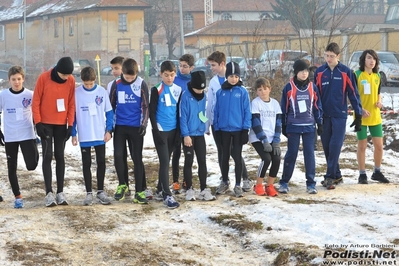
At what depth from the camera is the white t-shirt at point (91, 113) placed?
9.35 m

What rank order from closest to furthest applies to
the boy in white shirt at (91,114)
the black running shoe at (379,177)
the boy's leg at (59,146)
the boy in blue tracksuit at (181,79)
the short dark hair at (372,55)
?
the boy's leg at (59,146) < the boy in white shirt at (91,114) < the boy in blue tracksuit at (181,79) < the short dark hair at (372,55) < the black running shoe at (379,177)

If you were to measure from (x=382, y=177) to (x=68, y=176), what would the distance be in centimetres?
464

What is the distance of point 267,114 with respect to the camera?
9.61m

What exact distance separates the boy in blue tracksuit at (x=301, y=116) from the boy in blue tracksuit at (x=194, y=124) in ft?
3.68

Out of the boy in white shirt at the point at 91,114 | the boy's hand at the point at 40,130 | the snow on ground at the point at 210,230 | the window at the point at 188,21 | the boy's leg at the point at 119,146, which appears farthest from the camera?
the window at the point at 188,21

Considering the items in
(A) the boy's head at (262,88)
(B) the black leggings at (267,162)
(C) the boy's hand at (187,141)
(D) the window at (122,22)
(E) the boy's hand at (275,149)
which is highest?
(D) the window at (122,22)

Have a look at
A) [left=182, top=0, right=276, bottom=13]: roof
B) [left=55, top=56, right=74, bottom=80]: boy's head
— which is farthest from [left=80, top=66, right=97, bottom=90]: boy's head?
[left=182, top=0, right=276, bottom=13]: roof

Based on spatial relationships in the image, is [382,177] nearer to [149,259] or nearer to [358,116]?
[358,116]

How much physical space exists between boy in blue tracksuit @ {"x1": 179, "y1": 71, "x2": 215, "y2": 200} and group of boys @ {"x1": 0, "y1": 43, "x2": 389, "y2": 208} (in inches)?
0.5

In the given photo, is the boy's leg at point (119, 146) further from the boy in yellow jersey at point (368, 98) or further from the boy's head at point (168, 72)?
the boy in yellow jersey at point (368, 98)

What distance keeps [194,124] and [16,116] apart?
214cm

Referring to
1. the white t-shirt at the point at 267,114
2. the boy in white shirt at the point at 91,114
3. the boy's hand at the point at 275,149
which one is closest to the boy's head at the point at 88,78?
the boy in white shirt at the point at 91,114

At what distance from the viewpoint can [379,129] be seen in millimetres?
10664

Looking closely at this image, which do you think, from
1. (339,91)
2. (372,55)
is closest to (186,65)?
(339,91)
